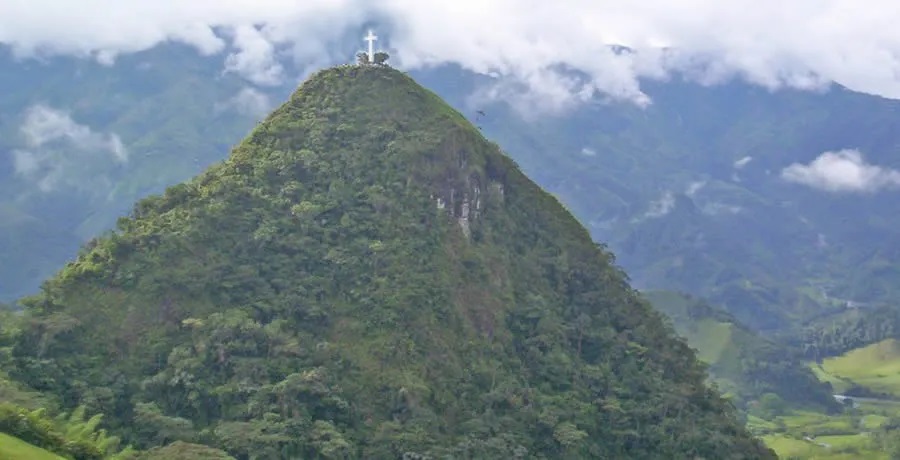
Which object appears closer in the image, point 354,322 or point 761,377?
point 354,322

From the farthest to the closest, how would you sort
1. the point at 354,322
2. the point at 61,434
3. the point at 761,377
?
the point at 761,377
the point at 354,322
the point at 61,434

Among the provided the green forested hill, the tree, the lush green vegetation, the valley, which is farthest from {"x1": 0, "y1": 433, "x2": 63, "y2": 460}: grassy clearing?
the lush green vegetation

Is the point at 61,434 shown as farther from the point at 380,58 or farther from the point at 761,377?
the point at 761,377

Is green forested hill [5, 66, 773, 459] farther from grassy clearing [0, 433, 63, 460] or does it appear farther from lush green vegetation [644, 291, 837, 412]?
lush green vegetation [644, 291, 837, 412]

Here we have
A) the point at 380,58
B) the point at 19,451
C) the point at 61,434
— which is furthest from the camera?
the point at 380,58

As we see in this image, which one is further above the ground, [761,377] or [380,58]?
[380,58]

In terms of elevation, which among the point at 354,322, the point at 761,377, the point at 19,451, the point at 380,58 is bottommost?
the point at 19,451

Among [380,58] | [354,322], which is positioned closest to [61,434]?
[354,322]
